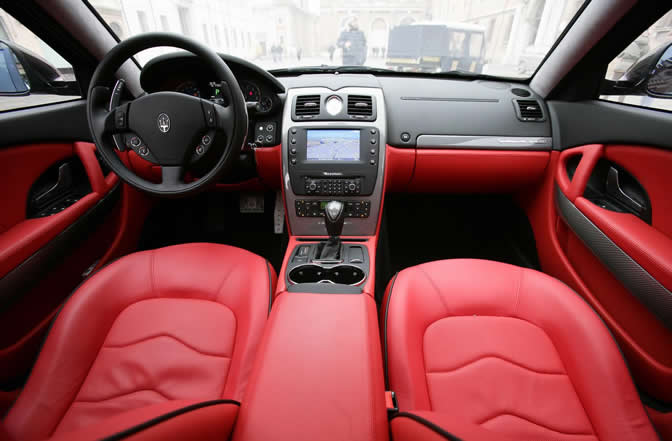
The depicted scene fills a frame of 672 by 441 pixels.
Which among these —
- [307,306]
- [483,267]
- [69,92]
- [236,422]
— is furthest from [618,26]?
[69,92]

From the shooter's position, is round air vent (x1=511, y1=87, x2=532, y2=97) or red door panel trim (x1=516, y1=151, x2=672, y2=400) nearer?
red door panel trim (x1=516, y1=151, x2=672, y2=400)

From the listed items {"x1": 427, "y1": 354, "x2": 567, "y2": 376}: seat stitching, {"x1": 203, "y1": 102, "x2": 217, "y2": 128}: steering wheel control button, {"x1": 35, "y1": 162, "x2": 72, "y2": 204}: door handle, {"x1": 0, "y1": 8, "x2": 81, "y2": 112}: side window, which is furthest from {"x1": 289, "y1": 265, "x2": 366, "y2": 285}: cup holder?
{"x1": 0, "y1": 8, "x2": 81, "y2": 112}: side window

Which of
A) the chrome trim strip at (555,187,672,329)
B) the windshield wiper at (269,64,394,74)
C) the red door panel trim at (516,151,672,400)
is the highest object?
the windshield wiper at (269,64,394,74)

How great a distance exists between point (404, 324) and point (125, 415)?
0.74 m

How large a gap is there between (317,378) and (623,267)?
1085 millimetres

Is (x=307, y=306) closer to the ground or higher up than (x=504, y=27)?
closer to the ground

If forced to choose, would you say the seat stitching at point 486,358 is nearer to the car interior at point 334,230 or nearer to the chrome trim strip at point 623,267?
the car interior at point 334,230

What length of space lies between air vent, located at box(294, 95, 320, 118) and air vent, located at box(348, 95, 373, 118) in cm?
17

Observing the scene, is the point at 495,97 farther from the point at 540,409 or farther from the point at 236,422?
the point at 236,422

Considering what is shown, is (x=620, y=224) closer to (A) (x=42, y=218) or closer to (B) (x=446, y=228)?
(B) (x=446, y=228)

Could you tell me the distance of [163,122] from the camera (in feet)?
3.79

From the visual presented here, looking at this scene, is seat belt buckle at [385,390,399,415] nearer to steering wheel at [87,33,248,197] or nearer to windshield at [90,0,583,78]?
steering wheel at [87,33,248,197]

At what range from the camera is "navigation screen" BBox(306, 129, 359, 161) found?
1.48 metres

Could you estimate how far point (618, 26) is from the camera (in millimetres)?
1233
